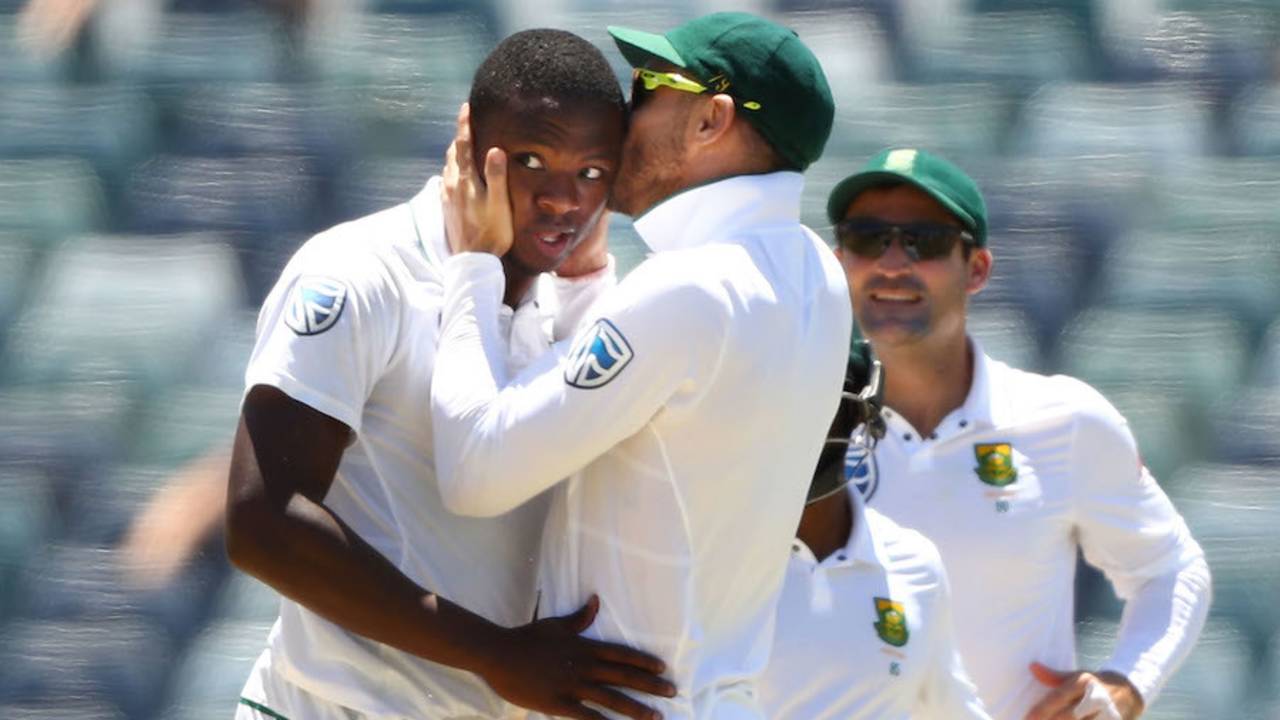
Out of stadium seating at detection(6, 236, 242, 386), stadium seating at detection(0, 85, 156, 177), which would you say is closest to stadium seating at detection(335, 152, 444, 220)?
stadium seating at detection(6, 236, 242, 386)

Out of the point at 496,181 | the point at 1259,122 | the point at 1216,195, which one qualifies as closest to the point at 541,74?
the point at 496,181

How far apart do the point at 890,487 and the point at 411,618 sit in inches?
49.6

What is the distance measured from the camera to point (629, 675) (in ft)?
7.07

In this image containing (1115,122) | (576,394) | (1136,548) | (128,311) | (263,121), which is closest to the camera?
(576,394)

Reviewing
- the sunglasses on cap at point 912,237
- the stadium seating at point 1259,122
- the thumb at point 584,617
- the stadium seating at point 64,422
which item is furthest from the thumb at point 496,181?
the stadium seating at point 1259,122

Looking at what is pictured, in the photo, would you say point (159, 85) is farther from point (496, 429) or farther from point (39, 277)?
point (496, 429)

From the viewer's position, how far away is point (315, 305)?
2.12 metres

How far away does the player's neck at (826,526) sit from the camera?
8.94 feet

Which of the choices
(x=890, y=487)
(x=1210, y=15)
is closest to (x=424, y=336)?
(x=890, y=487)

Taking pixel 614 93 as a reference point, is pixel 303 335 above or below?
below

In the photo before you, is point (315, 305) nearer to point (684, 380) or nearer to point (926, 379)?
point (684, 380)

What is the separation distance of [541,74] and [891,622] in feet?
2.85

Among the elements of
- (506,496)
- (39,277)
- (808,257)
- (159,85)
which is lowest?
(39,277)

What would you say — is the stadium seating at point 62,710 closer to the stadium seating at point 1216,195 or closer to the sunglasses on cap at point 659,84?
the sunglasses on cap at point 659,84
